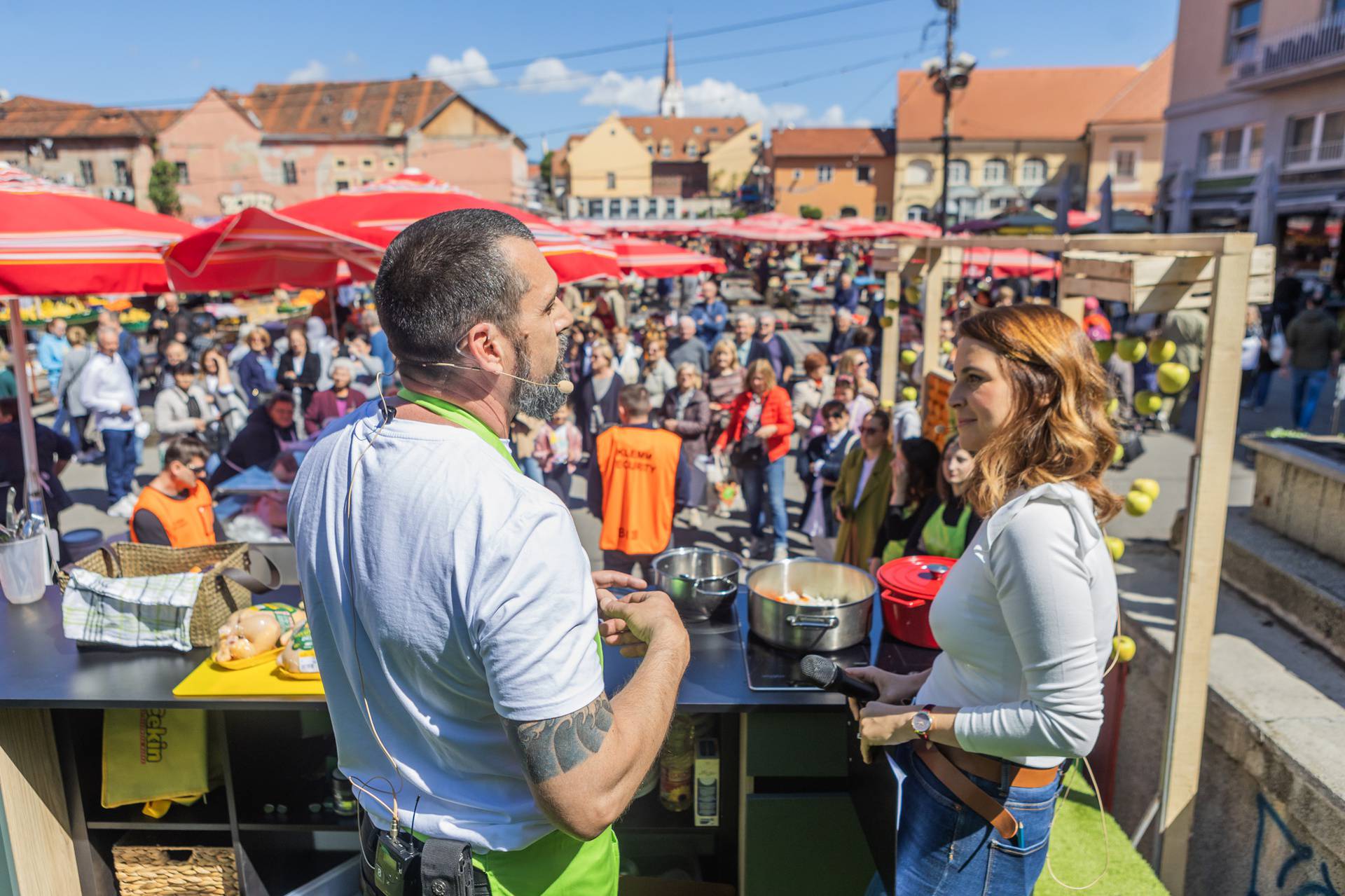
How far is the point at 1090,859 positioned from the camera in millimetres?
3283

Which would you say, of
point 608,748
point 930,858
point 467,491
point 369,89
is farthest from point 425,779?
point 369,89

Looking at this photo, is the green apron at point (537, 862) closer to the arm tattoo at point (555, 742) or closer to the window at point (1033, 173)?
the arm tattoo at point (555, 742)

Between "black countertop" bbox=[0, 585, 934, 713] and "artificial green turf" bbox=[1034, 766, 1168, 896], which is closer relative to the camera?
"black countertop" bbox=[0, 585, 934, 713]

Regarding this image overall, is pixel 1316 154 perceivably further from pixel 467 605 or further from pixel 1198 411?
pixel 467 605

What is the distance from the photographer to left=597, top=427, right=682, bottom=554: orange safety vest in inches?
219

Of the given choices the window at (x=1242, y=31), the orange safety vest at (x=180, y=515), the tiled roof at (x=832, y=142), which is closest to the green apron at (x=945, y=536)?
the orange safety vest at (x=180, y=515)

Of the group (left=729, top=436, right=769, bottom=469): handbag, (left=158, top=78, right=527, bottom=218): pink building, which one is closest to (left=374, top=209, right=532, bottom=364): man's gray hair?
(left=729, top=436, right=769, bottom=469): handbag

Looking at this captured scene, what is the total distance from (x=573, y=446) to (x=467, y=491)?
6.13 meters

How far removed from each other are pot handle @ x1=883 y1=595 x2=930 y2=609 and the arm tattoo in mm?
1601

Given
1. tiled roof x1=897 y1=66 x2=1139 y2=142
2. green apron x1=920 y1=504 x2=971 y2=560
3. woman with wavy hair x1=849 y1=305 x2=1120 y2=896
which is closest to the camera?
woman with wavy hair x1=849 y1=305 x2=1120 y2=896

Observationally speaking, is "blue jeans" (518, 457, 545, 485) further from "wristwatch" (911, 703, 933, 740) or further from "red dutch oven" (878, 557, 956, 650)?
"wristwatch" (911, 703, 933, 740)

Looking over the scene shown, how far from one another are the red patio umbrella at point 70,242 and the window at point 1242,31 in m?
31.0

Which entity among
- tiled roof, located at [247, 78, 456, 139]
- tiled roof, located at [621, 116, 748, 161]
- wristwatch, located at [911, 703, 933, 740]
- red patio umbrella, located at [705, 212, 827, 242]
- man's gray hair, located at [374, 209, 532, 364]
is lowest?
wristwatch, located at [911, 703, 933, 740]

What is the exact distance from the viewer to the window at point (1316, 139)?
23.6 m
